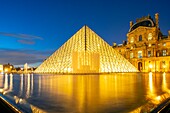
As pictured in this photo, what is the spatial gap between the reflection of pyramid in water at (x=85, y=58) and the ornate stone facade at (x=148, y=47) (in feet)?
54.2

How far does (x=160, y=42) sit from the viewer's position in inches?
1794

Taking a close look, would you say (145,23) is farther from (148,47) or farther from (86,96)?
(86,96)

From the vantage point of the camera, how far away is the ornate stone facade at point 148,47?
4388 centimetres

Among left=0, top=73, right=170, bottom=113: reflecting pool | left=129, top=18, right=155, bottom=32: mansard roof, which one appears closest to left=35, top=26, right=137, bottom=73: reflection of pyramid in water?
left=0, top=73, right=170, bottom=113: reflecting pool

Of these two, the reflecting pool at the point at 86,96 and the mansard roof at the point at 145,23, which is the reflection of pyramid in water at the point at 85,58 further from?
the mansard roof at the point at 145,23

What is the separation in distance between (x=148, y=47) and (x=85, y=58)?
25394mm

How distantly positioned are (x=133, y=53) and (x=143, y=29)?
6.80m

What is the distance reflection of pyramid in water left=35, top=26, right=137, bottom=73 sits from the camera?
27266mm

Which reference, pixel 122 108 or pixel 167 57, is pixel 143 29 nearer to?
pixel 167 57

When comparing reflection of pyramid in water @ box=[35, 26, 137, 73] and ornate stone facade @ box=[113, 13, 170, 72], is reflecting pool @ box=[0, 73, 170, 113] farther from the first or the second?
ornate stone facade @ box=[113, 13, 170, 72]

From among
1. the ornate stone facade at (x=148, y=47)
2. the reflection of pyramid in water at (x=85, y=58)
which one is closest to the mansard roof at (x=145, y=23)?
the ornate stone facade at (x=148, y=47)

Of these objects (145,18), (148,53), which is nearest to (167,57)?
(148,53)

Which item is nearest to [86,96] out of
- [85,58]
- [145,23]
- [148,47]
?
[85,58]

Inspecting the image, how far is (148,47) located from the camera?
4694 centimetres
